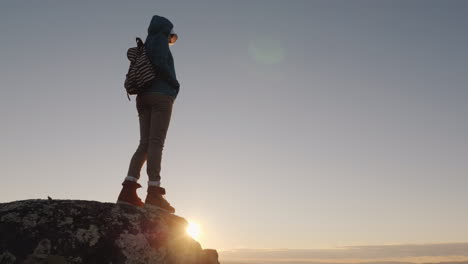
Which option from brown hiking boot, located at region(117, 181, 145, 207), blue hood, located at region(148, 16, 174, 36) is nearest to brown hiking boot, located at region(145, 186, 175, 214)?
brown hiking boot, located at region(117, 181, 145, 207)

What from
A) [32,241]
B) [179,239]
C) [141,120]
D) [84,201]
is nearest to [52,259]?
[32,241]

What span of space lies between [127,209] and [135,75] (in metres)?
2.37

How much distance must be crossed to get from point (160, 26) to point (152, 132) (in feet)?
6.45

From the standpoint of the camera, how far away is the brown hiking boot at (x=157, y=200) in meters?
6.59

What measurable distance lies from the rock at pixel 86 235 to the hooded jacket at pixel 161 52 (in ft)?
6.92

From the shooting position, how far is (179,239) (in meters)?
5.72

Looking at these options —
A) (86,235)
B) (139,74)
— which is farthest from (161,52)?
(86,235)

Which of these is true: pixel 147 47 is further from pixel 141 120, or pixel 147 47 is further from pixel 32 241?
pixel 32 241

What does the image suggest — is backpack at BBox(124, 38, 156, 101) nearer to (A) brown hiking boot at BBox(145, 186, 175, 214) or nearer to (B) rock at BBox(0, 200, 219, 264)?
(A) brown hiking boot at BBox(145, 186, 175, 214)

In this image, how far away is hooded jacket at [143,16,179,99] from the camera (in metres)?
6.83

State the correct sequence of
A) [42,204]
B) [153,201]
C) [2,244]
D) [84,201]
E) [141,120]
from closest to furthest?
[2,244] < [42,204] < [84,201] < [153,201] < [141,120]

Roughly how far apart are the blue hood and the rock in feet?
10.7

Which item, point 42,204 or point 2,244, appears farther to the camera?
point 42,204

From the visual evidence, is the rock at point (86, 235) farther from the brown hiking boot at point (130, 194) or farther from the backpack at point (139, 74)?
the backpack at point (139, 74)
